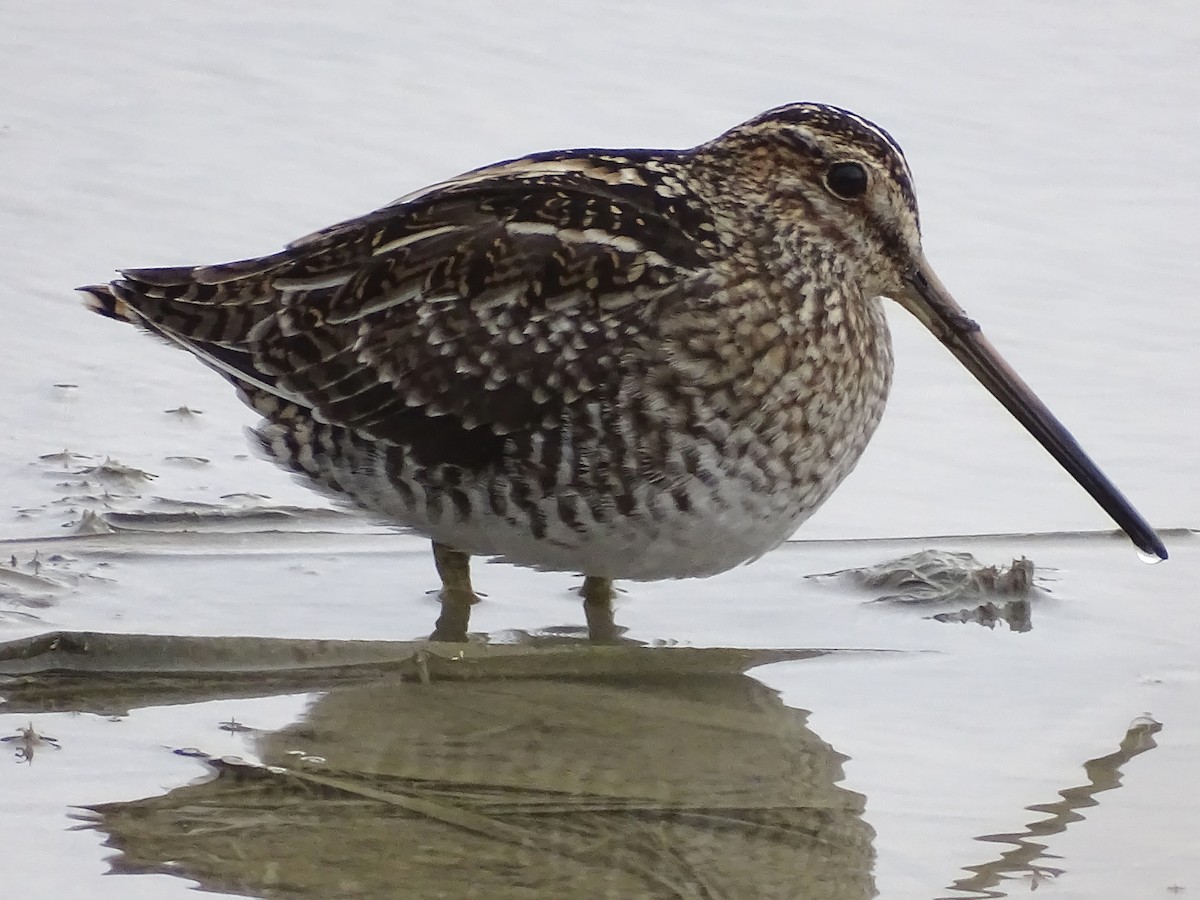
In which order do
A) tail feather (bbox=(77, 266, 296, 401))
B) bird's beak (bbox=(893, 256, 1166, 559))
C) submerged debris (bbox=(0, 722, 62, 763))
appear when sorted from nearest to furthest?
submerged debris (bbox=(0, 722, 62, 763)) < bird's beak (bbox=(893, 256, 1166, 559)) < tail feather (bbox=(77, 266, 296, 401))

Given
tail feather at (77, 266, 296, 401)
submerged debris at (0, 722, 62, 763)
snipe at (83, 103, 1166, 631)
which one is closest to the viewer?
submerged debris at (0, 722, 62, 763)

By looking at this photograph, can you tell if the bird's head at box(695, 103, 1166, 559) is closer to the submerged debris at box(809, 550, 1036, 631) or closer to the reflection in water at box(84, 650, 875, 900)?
the submerged debris at box(809, 550, 1036, 631)

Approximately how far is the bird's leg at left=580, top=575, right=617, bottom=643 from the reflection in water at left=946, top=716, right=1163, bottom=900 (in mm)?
1307

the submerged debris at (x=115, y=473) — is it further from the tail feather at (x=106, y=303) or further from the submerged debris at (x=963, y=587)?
the submerged debris at (x=963, y=587)

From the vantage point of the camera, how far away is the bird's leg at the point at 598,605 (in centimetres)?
548

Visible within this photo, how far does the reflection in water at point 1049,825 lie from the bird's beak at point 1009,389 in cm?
84

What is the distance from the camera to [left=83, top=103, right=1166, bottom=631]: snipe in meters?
5.23

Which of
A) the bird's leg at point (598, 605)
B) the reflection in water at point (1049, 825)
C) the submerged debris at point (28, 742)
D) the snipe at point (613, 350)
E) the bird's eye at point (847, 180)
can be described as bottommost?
the reflection in water at point (1049, 825)

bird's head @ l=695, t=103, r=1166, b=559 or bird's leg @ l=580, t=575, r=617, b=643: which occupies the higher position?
bird's head @ l=695, t=103, r=1166, b=559

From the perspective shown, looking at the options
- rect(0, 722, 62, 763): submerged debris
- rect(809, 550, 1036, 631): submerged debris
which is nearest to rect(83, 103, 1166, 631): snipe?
rect(809, 550, 1036, 631): submerged debris

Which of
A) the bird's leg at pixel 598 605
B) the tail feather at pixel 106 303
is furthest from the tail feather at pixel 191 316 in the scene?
the bird's leg at pixel 598 605

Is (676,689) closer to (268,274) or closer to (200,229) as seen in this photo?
(268,274)

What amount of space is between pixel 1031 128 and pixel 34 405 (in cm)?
393

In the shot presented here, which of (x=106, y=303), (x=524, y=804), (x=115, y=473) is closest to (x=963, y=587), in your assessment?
(x=524, y=804)
